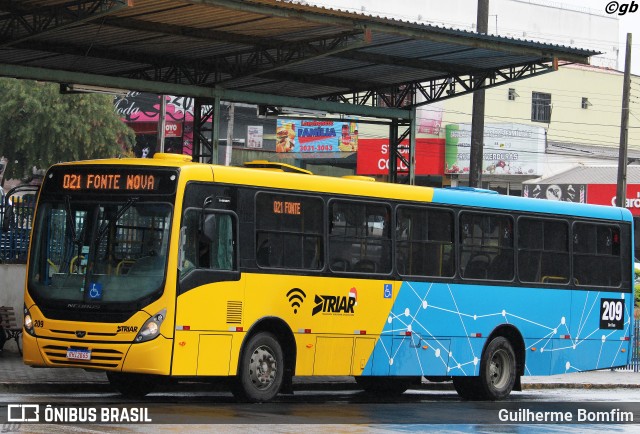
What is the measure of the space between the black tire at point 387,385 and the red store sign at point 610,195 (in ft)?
148

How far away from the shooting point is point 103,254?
16578 millimetres

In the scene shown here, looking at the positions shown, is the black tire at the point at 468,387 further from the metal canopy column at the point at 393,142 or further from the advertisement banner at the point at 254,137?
the advertisement banner at the point at 254,137

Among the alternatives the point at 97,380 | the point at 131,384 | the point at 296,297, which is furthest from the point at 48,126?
the point at 296,297

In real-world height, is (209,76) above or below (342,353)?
above

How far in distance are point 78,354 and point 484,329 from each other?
7.50 meters

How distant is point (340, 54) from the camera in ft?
85.2

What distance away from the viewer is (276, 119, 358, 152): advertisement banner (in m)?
73.3

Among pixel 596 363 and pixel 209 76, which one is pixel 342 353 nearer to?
pixel 596 363

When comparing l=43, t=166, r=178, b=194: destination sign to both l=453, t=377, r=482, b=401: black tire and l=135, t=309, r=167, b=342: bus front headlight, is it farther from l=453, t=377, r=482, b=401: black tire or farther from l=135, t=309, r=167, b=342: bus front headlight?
l=453, t=377, r=482, b=401: black tire

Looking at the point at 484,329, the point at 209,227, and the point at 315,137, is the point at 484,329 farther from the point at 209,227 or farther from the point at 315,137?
the point at 315,137

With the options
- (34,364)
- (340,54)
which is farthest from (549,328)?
(34,364)

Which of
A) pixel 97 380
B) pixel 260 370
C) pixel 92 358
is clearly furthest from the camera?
pixel 97 380

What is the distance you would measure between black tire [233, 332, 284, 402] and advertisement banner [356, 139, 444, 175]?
5212 cm

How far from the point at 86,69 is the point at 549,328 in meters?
11.5
